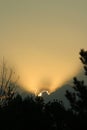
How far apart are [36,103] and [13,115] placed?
10.2 feet

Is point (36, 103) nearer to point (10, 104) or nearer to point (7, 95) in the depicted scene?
point (10, 104)

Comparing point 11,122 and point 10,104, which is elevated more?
point 10,104

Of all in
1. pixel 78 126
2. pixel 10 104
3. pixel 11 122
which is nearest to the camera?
pixel 78 126

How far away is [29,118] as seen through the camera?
3078 centimetres

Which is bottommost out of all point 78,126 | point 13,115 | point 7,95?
point 78,126

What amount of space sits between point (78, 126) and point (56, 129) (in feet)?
16.1

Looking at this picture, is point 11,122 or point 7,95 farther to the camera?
point 7,95

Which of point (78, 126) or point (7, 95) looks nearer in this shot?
point (78, 126)

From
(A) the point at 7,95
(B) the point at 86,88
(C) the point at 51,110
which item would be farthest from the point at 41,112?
(A) the point at 7,95

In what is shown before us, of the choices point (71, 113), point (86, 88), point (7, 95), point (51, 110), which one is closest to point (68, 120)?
point (71, 113)

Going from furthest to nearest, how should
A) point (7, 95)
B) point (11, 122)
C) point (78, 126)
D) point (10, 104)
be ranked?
point (7, 95) → point (10, 104) → point (11, 122) → point (78, 126)

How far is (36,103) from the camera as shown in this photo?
3344cm

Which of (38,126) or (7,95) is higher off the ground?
(7,95)

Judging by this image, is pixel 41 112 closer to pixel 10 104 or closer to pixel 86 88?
pixel 10 104
